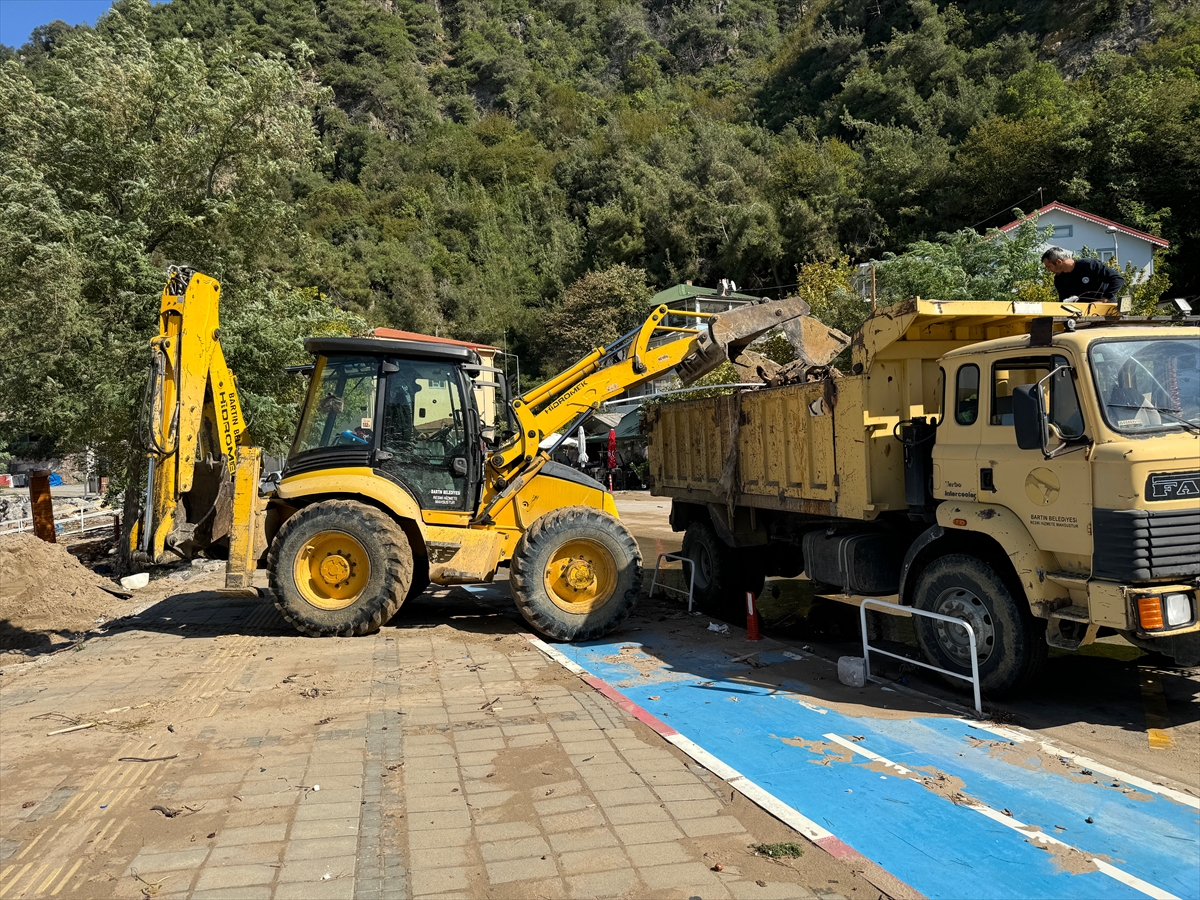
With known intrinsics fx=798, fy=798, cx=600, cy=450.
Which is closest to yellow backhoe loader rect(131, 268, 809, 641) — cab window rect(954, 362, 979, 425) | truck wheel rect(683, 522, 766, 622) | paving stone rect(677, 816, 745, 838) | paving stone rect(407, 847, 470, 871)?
truck wheel rect(683, 522, 766, 622)

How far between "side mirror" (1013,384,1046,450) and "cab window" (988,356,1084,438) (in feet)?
0.32

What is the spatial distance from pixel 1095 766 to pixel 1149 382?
250cm

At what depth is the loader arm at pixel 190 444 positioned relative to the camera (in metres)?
8.23

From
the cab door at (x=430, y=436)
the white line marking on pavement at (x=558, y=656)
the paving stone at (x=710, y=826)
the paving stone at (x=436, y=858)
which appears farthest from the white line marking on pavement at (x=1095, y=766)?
the cab door at (x=430, y=436)

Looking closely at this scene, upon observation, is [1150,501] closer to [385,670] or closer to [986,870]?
[986,870]

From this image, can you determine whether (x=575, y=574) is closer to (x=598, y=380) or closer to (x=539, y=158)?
(x=598, y=380)

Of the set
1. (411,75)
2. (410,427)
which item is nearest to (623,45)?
(411,75)

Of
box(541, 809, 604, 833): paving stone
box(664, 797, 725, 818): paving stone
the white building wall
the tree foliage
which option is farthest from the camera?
the white building wall

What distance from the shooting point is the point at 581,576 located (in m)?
8.38

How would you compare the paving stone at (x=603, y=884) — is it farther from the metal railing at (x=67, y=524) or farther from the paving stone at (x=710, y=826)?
the metal railing at (x=67, y=524)

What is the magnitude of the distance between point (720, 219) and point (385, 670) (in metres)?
46.3

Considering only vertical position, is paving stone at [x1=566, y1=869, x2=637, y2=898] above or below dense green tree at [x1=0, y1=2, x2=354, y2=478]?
below

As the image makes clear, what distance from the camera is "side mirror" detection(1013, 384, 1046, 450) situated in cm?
535

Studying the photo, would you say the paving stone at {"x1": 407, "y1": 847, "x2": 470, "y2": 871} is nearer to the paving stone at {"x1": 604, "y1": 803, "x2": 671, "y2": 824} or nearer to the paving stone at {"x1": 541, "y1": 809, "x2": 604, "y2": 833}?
the paving stone at {"x1": 541, "y1": 809, "x2": 604, "y2": 833}
